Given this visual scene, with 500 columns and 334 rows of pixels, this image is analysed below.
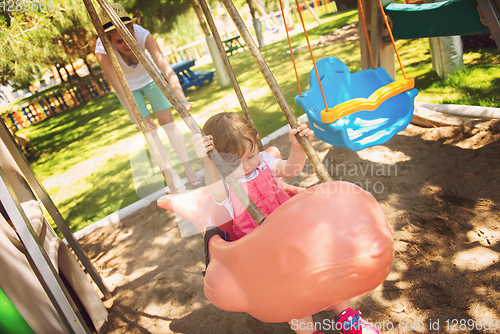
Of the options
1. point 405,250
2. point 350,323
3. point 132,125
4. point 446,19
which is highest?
point 446,19

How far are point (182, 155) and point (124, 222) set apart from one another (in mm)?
823

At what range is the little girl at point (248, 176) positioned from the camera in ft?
4.64

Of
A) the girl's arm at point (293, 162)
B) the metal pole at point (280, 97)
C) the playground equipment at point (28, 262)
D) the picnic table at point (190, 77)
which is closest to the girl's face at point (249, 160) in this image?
the girl's arm at point (293, 162)

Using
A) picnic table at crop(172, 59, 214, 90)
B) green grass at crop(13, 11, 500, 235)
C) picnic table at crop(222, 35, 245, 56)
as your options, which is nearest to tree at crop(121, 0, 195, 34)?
picnic table at crop(172, 59, 214, 90)

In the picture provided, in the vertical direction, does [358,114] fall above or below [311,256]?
below

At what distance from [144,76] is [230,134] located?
4.98 feet

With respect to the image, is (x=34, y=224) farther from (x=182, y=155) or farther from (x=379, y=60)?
(x=379, y=60)

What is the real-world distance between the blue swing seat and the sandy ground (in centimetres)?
36

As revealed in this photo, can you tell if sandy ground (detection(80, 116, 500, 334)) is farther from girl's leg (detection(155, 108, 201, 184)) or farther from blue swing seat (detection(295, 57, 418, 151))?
girl's leg (detection(155, 108, 201, 184))

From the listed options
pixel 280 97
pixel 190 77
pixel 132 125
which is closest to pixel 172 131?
pixel 280 97

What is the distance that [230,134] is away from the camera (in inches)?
56.8

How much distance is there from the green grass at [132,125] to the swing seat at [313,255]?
2494 mm

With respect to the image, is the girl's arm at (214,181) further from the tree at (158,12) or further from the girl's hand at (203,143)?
the tree at (158,12)

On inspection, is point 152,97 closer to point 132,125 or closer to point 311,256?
point 311,256
